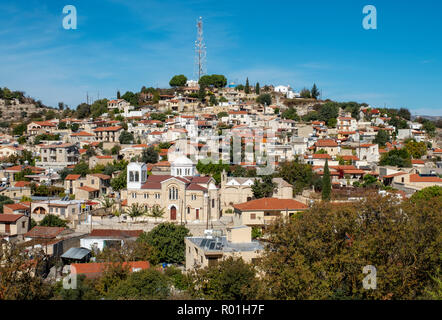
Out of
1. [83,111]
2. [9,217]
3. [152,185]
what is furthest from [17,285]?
[83,111]

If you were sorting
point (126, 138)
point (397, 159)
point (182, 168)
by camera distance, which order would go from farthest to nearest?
1. point (126, 138)
2. point (397, 159)
3. point (182, 168)

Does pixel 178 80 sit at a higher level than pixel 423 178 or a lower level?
higher

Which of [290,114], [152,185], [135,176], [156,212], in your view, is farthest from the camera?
[290,114]

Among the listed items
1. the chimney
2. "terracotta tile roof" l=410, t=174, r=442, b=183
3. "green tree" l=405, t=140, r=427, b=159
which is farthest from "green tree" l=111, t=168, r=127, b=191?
"green tree" l=405, t=140, r=427, b=159

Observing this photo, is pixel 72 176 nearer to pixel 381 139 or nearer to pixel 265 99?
pixel 381 139

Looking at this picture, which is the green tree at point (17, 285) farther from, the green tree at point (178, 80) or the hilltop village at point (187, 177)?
the green tree at point (178, 80)

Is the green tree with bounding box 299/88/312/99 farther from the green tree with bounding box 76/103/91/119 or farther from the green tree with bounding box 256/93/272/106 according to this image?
the green tree with bounding box 76/103/91/119
